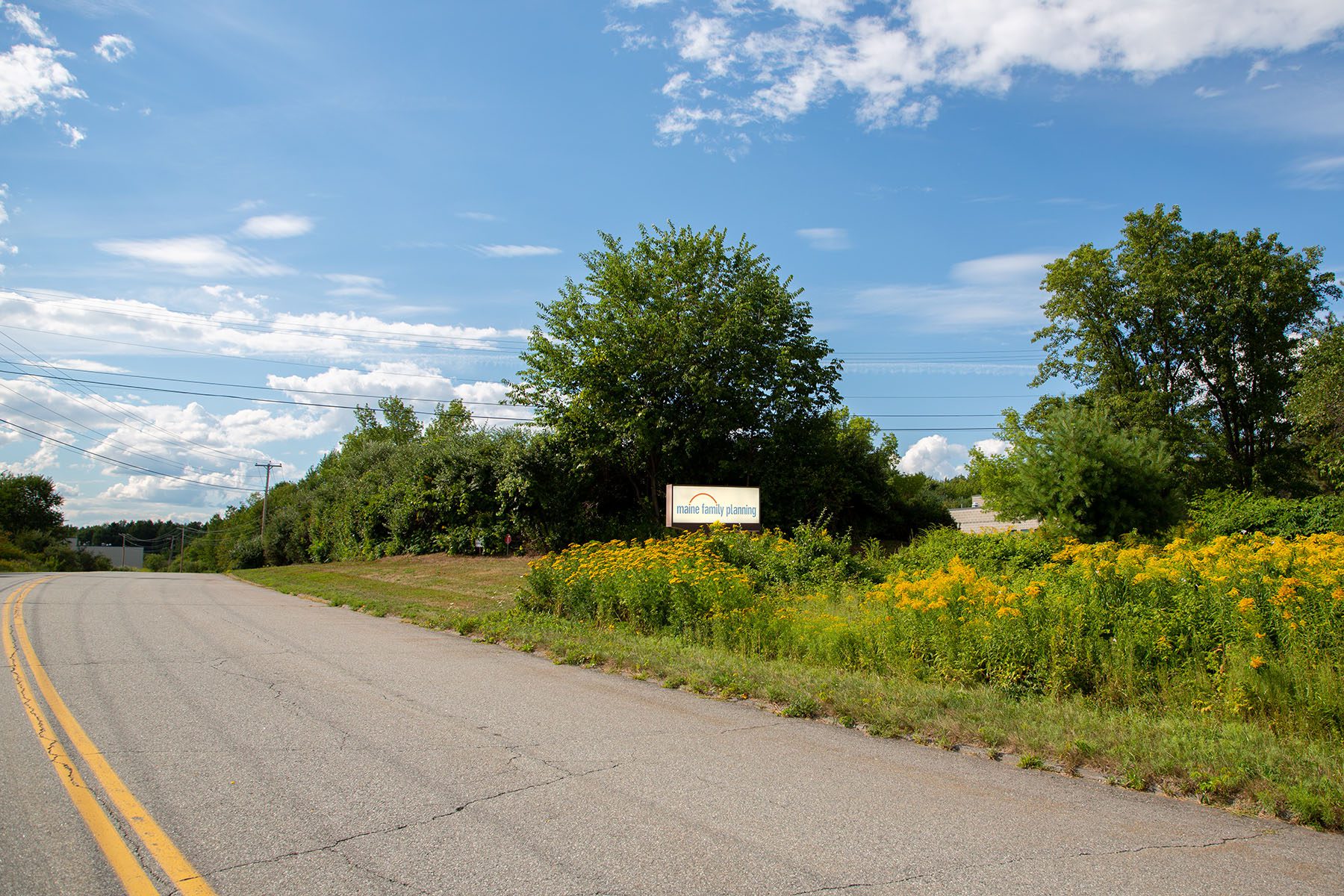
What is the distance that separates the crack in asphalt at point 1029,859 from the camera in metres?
3.51

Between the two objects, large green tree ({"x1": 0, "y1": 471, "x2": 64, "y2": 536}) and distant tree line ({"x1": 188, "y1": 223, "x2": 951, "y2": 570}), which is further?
large green tree ({"x1": 0, "y1": 471, "x2": 64, "y2": 536})

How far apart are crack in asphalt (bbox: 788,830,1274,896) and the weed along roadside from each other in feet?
1.95

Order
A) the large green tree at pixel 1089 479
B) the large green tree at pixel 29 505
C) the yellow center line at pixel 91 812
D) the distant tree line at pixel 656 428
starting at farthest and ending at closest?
the large green tree at pixel 29 505 → the distant tree line at pixel 656 428 → the large green tree at pixel 1089 479 → the yellow center line at pixel 91 812

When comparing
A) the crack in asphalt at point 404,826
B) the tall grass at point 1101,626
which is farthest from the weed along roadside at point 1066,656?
the crack in asphalt at point 404,826

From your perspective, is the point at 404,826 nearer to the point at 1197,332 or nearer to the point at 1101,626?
the point at 1101,626

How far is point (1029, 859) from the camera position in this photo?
3842 millimetres

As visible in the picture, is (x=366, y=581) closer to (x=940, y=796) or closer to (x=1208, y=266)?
(x=940, y=796)

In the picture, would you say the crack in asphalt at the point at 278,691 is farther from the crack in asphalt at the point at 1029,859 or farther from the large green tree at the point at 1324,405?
the large green tree at the point at 1324,405

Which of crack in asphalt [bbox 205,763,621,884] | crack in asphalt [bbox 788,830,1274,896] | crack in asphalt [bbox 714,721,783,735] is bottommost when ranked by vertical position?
crack in asphalt [bbox 714,721,783,735]

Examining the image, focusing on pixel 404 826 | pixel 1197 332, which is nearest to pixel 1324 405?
pixel 1197 332

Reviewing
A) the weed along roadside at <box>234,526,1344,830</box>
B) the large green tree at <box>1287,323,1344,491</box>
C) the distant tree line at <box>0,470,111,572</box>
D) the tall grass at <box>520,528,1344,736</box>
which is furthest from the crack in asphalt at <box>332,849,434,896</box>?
the distant tree line at <box>0,470,111,572</box>

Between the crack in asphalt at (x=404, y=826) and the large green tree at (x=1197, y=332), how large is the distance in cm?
3795

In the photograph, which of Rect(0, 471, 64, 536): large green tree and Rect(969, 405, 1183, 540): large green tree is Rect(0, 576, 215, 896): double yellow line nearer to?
Rect(969, 405, 1183, 540): large green tree

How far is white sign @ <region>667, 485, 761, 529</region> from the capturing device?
64.0 ft
